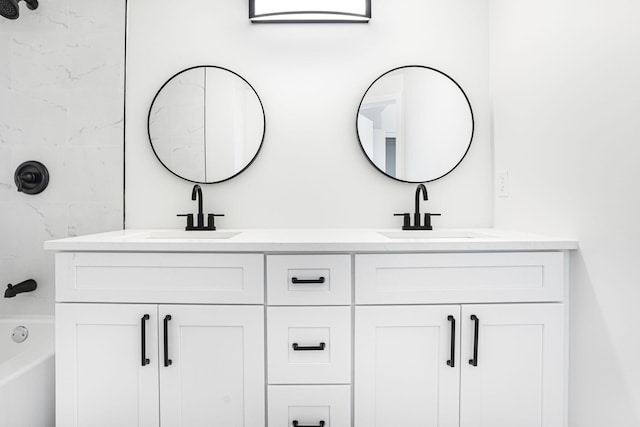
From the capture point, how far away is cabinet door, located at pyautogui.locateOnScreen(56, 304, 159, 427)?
1271 millimetres

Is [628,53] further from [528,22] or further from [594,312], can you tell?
[594,312]

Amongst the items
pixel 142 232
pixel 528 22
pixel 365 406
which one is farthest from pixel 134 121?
pixel 528 22

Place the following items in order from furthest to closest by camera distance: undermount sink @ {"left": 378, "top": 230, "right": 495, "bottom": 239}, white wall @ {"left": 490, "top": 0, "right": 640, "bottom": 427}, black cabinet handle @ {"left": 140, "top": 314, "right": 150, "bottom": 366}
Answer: undermount sink @ {"left": 378, "top": 230, "right": 495, "bottom": 239} → black cabinet handle @ {"left": 140, "top": 314, "right": 150, "bottom": 366} → white wall @ {"left": 490, "top": 0, "right": 640, "bottom": 427}

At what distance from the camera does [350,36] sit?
5.99 feet

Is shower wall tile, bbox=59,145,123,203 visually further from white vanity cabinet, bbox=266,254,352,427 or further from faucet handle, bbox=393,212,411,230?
faucet handle, bbox=393,212,411,230

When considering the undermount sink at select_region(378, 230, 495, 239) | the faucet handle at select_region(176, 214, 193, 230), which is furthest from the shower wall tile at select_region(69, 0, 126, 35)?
the undermount sink at select_region(378, 230, 495, 239)

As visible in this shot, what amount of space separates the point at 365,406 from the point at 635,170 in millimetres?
1107

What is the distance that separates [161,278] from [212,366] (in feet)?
1.15

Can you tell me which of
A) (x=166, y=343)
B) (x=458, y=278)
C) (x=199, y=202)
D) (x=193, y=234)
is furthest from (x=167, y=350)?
(x=458, y=278)

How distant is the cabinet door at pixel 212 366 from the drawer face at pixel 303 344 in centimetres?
4

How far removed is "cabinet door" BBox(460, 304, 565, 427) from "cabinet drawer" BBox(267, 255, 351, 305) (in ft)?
1.44

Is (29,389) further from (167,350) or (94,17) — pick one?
(94,17)

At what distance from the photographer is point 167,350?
1.26 metres

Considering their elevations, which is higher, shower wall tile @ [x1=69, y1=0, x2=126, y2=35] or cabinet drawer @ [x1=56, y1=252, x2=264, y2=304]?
shower wall tile @ [x1=69, y1=0, x2=126, y2=35]
